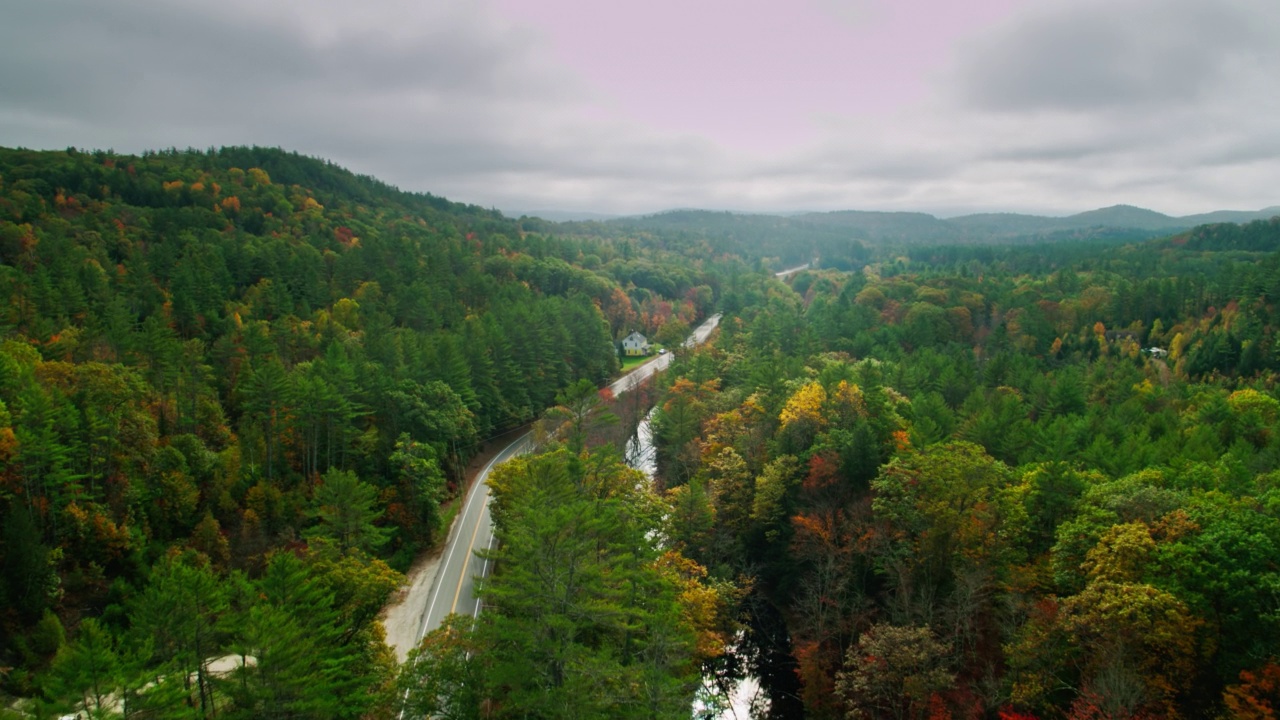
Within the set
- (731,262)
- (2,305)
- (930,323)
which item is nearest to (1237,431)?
(930,323)

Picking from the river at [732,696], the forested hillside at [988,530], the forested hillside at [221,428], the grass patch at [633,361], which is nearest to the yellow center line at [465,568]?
the forested hillside at [221,428]

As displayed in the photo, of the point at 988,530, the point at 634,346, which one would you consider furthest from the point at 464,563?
the point at 634,346

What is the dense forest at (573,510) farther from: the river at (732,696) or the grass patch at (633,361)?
the grass patch at (633,361)

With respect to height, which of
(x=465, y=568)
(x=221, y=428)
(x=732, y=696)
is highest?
(x=221, y=428)

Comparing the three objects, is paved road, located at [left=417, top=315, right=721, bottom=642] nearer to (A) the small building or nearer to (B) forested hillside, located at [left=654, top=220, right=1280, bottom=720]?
(B) forested hillside, located at [left=654, top=220, right=1280, bottom=720]

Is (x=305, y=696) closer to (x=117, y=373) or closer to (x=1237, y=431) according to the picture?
(x=117, y=373)

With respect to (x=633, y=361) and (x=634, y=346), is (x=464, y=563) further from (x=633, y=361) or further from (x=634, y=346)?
(x=634, y=346)
